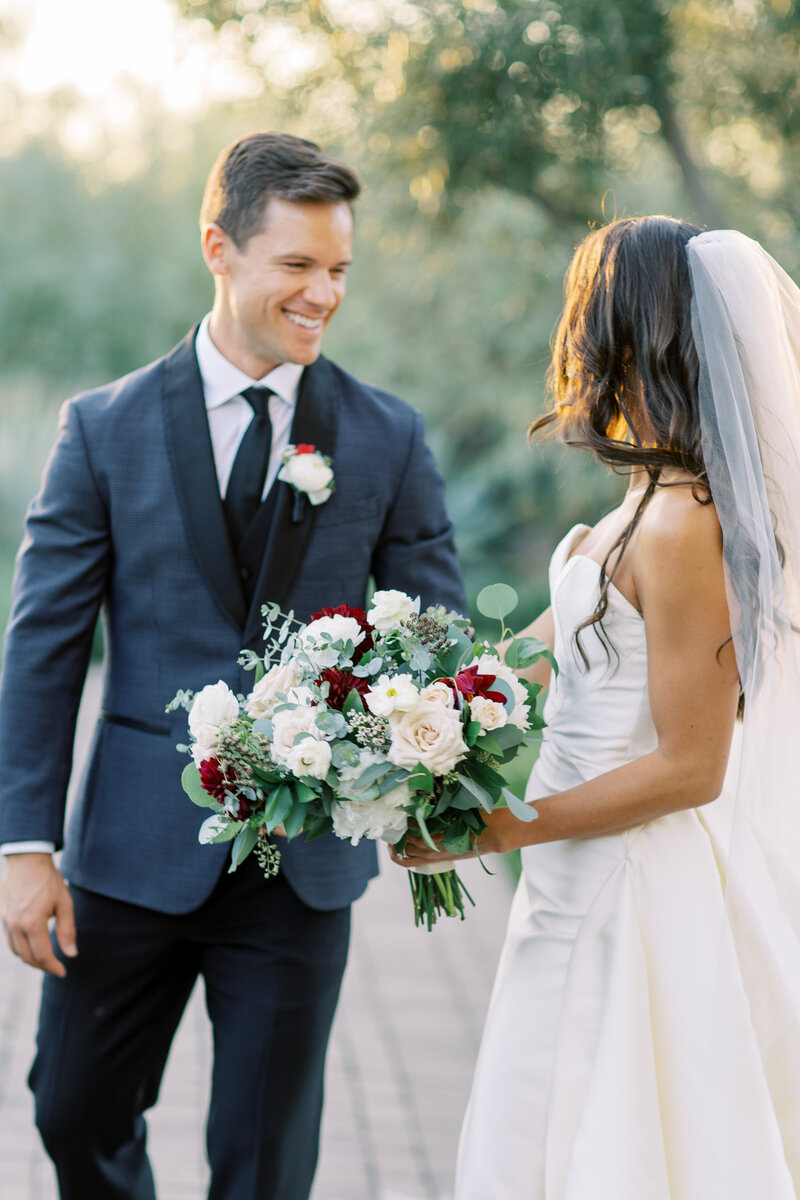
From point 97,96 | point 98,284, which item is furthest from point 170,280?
point 97,96

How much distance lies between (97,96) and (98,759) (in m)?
20.1

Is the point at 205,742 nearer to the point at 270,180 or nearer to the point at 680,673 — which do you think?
the point at 680,673

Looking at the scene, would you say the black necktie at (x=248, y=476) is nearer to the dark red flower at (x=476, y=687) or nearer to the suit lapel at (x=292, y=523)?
the suit lapel at (x=292, y=523)

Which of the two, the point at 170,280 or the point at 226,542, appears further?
the point at 170,280

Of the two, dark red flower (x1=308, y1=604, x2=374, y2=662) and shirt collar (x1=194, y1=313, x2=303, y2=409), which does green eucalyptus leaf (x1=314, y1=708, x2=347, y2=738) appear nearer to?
dark red flower (x1=308, y1=604, x2=374, y2=662)

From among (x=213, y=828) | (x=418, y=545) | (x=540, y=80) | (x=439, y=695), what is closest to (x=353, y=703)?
(x=439, y=695)

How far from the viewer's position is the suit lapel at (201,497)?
263cm

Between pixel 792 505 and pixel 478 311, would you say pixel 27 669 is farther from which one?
pixel 478 311

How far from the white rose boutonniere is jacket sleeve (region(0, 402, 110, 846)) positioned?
40cm

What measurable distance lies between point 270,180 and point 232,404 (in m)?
0.48

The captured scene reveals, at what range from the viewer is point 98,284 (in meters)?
19.3

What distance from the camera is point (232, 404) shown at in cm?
278

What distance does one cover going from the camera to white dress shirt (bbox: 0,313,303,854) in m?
2.75

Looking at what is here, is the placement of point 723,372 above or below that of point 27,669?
above
